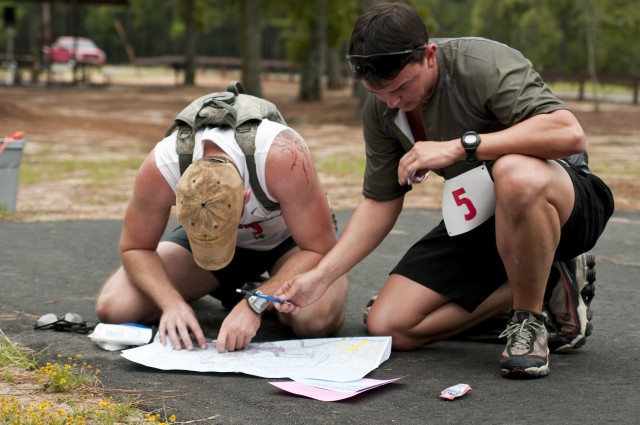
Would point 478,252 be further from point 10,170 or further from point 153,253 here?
point 10,170

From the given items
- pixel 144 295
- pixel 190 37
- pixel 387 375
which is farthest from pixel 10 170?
pixel 190 37

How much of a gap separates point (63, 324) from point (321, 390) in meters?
1.38

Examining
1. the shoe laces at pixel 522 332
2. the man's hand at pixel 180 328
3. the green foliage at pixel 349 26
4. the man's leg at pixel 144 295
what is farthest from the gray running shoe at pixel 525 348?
the green foliage at pixel 349 26

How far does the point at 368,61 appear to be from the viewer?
3.32 meters

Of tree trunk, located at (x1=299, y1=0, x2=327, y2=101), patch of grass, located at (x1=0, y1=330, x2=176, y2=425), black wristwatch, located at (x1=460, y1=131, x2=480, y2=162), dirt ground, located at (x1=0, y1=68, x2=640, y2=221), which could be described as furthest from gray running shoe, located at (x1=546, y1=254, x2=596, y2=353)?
tree trunk, located at (x1=299, y1=0, x2=327, y2=101)

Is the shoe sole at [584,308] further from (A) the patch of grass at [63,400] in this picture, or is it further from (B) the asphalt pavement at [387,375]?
(A) the patch of grass at [63,400]

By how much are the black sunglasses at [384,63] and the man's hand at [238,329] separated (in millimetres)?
1007

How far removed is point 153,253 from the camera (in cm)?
405

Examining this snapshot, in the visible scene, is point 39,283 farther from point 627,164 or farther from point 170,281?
A: point 627,164

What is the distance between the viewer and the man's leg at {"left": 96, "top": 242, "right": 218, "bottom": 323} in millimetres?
4098

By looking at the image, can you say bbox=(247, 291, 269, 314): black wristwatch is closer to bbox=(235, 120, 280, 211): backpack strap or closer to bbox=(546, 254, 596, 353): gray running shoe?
bbox=(235, 120, 280, 211): backpack strap

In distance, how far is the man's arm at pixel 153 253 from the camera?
12.4ft

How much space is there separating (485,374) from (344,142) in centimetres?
1137

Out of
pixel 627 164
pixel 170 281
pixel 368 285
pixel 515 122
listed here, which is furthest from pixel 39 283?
pixel 627 164
